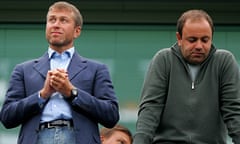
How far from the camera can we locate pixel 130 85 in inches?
431

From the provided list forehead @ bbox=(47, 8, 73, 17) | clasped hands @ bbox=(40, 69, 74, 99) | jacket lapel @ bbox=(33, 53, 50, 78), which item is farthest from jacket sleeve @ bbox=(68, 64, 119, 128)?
forehead @ bbox=(47, 8, 73, 17)

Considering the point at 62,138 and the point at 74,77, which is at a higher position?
the point at 74,77

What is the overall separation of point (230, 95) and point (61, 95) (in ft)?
3.90

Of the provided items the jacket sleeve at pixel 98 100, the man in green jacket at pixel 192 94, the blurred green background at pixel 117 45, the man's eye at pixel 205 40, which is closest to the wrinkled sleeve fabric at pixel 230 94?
the man in green jacket at pixel 192 94

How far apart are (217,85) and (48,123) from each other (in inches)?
47.8

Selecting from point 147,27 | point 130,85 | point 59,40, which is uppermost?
point 59,40

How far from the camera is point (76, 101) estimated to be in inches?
228

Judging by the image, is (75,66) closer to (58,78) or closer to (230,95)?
(58,78)

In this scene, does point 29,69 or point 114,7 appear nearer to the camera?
point 29,69

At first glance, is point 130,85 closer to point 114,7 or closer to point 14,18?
point 114,7

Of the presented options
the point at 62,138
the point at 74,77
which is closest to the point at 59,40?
the point at 74,77

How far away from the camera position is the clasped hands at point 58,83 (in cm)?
567

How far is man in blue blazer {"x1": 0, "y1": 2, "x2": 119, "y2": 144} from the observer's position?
579cm

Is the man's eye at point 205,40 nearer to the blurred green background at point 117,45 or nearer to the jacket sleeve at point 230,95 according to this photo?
the jacket sleeve at point 230,95
